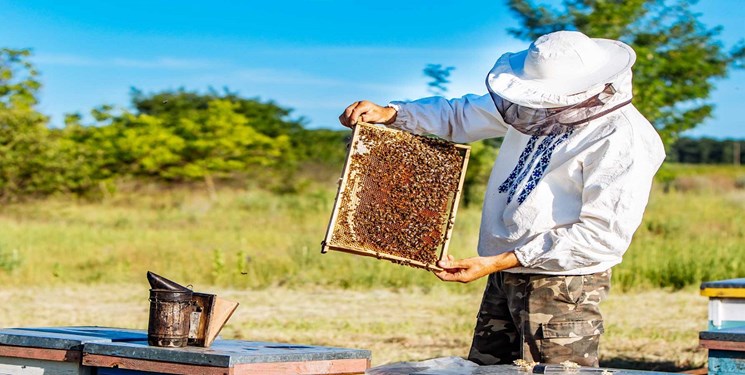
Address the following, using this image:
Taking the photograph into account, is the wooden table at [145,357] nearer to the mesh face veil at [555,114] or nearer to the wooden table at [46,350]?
the wooden table at [46,350]

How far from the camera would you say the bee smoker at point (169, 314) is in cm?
338

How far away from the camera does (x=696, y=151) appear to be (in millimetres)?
64375

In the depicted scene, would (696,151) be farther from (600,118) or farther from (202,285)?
(600,118)

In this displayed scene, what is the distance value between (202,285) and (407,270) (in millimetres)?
2393

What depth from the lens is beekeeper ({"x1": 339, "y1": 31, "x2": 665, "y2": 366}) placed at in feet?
11.3

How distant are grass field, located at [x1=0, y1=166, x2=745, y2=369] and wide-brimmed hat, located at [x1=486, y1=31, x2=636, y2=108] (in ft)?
14.8

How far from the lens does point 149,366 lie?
326cm

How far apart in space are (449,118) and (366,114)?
32 cm

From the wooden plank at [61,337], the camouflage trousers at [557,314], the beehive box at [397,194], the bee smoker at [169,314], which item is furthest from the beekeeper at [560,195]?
the wooden plank at [61,337]

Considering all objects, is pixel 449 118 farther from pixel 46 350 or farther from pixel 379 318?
pixel 379 318

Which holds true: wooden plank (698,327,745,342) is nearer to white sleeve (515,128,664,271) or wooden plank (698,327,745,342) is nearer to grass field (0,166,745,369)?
white sleeve (515,128,664,271)

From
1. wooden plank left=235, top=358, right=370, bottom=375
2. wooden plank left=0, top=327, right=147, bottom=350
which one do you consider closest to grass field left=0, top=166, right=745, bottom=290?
wooden plank left=0, top=327, right=147, bottom=350

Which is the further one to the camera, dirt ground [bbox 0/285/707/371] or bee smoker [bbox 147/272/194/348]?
dirt ground [bbox 0/285/707/371]

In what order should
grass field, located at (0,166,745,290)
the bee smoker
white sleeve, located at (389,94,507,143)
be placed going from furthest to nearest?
grass field, located at (0,166,745,290), white sleeve, located at (389,94,507,143), the bee smoker
